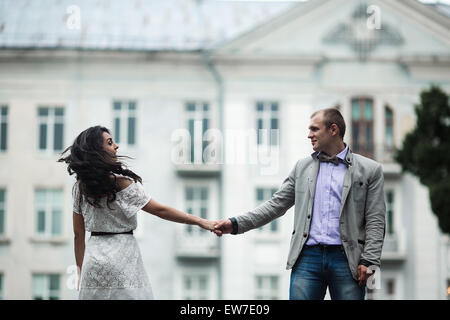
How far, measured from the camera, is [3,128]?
2325 cm

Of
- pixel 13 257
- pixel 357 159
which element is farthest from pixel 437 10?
pixel 357 159

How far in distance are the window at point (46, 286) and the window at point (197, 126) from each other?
526 cm

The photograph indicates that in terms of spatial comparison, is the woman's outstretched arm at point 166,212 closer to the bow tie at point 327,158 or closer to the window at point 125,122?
the bow tie at point 327,158

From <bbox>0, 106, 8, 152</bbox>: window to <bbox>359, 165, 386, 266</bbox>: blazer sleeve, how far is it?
20.0m

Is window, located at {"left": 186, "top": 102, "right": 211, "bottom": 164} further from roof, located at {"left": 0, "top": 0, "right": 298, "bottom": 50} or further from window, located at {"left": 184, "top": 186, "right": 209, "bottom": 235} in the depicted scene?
roof, located at {"left": 0, "top": 0, "right": 298, "bottom": 50}

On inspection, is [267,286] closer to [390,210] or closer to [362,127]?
[390,210]

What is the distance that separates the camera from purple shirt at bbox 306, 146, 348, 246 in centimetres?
455

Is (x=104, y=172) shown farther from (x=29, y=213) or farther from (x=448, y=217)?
(x=29, y=213)

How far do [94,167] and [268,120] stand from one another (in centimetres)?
1870

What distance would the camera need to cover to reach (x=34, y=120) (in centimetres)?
2295

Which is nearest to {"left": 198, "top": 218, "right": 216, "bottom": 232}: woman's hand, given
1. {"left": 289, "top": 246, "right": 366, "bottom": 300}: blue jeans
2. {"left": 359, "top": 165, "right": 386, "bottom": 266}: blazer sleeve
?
{"left": 289, "top": 246, "right": 366, "bottom": 300}: blue jeans

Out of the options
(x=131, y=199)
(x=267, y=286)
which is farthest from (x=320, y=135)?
(x=267, y=286)
